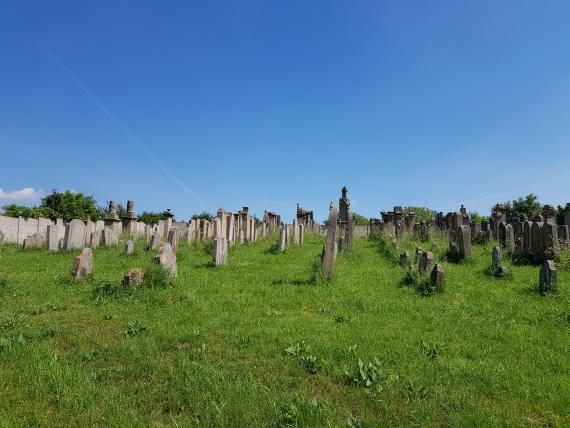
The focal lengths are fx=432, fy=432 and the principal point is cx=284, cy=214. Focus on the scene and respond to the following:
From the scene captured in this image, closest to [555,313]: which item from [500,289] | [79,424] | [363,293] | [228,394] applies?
[500,289]

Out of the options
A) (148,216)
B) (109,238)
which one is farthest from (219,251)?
(148,216)

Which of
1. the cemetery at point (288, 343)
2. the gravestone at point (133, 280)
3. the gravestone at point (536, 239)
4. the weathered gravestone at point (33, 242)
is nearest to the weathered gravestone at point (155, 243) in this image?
the cemetery at point (288, 343)

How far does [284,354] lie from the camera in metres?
5.93

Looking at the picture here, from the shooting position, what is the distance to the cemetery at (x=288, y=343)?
448 centimetres

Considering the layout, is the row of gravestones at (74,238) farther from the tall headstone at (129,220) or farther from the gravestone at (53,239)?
the tall headstone at (129,220)

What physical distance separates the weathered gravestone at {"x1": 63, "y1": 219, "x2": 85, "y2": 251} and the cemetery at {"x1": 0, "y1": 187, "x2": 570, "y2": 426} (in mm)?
4493

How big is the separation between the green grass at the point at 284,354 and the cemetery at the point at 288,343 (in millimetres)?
24

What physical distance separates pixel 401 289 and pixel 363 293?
1050mm

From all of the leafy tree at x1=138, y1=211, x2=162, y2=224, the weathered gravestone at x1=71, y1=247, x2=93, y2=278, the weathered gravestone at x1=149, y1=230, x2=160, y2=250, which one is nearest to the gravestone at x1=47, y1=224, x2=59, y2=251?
the weathered gravestone at x1=149, y1=230, x2=160, y2=250

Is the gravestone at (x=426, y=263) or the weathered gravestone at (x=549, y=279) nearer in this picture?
the weathered gravestone at (x=549, y=279)

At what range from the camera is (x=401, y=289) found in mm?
10328

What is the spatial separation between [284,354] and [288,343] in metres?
0.41

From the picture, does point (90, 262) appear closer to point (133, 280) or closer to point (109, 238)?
point (133, 280)

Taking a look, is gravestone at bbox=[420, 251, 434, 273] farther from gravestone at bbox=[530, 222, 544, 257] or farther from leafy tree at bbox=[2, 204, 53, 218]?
leafy tree at bbox=[2, 204, 53, 218]
